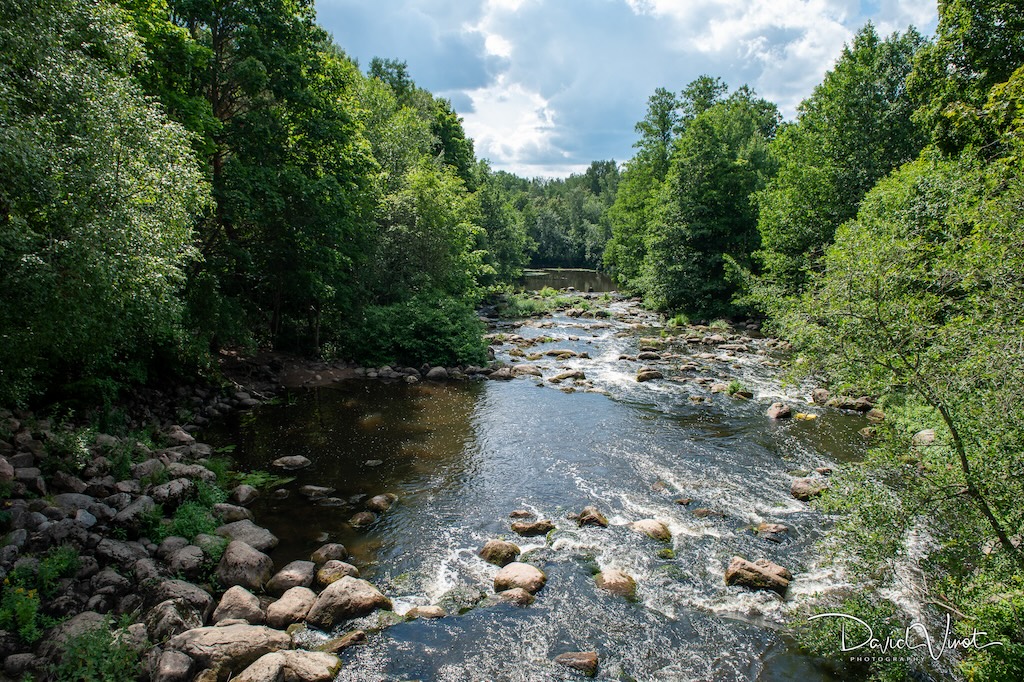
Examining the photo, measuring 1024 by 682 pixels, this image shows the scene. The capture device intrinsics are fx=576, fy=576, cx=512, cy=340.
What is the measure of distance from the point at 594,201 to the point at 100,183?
10196 cm

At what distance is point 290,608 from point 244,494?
13.7 ft

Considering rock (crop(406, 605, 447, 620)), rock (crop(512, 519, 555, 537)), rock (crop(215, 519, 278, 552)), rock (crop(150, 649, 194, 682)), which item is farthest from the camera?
rock (crop(512, 519, 555, 537))

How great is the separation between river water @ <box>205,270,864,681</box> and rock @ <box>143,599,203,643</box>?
2094mm

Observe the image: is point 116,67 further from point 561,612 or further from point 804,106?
point 804,106

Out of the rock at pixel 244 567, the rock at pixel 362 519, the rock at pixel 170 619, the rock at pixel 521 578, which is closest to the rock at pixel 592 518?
the rock at pixel 521 578

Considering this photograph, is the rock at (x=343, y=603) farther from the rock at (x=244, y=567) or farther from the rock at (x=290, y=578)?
the rock at (x=244, y=567)

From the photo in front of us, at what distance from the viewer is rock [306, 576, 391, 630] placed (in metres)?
8.31

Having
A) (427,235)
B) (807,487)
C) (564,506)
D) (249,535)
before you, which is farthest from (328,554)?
(427,235)

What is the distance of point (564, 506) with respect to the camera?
40.2 feet

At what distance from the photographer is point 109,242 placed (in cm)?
858

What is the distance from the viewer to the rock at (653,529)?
423 inches

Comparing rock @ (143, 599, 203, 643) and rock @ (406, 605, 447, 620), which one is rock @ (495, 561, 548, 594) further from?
rock @ (143, 599, 203, 643)

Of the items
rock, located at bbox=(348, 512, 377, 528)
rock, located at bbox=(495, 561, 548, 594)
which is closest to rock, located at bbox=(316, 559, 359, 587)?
rock, located at bbox=(348, 512, 377, 528)

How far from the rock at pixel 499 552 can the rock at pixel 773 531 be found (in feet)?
15.1
